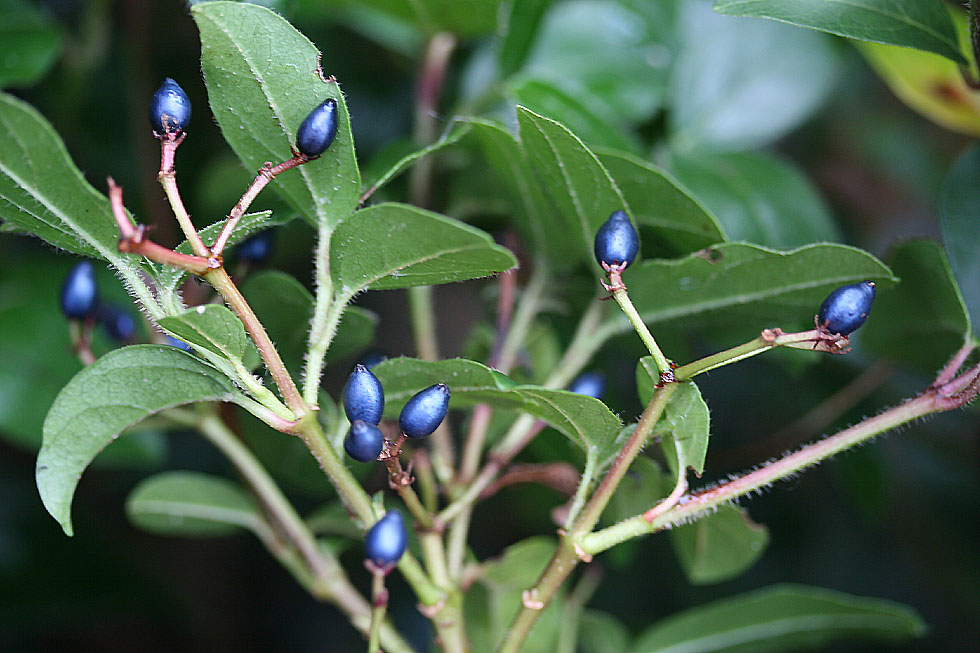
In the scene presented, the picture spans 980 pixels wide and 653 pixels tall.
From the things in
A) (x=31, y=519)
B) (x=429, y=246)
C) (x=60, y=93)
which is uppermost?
(x=429, y=246)

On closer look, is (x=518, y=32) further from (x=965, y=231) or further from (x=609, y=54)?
(x=965, y=231)

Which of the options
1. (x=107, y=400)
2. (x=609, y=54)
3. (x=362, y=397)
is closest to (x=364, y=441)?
(x=362, y=397)

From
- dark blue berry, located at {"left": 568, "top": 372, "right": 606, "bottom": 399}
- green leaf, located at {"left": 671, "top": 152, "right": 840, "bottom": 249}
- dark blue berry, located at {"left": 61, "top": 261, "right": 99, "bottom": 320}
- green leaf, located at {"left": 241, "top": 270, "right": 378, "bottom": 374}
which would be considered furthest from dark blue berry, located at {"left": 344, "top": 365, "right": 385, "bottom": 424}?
green leaf, located at {"left": 671, "top": 152, "right": 840, "bottom": 249}

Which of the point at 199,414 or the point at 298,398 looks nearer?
the point at 298,398

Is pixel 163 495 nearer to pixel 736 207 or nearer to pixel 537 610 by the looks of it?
pixel 537 610

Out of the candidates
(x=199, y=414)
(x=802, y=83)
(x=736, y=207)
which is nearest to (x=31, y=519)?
(x=199, y=414)

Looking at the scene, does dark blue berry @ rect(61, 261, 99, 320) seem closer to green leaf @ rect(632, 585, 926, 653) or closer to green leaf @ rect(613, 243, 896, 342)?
green leaf @ rect(613, 243, 896, 342)
